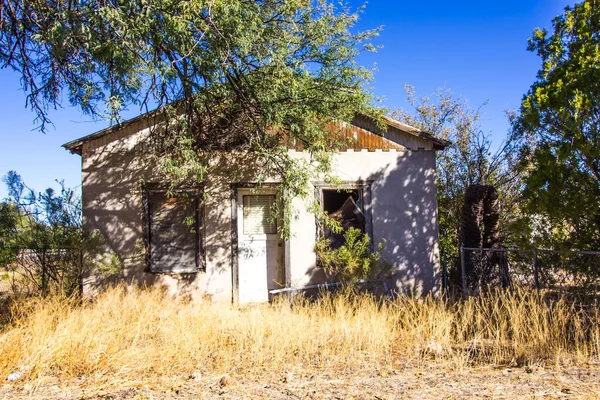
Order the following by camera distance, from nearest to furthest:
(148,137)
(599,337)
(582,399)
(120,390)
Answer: (582,399) < (120,390) < (599,337) < (148,137)

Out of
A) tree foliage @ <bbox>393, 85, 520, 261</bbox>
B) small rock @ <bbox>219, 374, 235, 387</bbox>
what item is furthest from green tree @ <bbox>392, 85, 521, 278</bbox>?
small rock @ <bbox>219, 374, 235, 387</bbox>

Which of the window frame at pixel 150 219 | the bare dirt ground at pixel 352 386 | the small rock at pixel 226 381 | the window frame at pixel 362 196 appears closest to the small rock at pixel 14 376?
the bare dirt ground at pixel 352 386

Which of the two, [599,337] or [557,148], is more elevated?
[557,148]

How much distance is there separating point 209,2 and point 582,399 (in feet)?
16.7

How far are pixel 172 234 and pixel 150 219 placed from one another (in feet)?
→ 1.58

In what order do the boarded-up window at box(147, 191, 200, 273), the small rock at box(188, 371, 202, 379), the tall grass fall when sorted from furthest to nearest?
the boarded-up window at box(147, 191, 200, 273) < the tall grass < the small rock at box(188, 371, 202, 379)

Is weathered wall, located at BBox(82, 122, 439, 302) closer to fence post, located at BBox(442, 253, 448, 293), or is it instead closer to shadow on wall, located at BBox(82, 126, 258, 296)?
shadow on wall, located at BBox(82, 126, 258, 296)

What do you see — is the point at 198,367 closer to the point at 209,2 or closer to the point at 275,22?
the point at 209,2

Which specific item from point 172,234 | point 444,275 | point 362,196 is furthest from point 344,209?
point 172,234

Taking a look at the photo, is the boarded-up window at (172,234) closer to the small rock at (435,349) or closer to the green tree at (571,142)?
the small rock at (435,349)

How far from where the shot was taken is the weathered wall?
8602 mm

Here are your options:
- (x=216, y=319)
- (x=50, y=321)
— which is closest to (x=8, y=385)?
(x=50, y=321)

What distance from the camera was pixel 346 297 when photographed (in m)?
7.44

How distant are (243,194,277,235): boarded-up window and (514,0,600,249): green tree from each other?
4.53 metres
